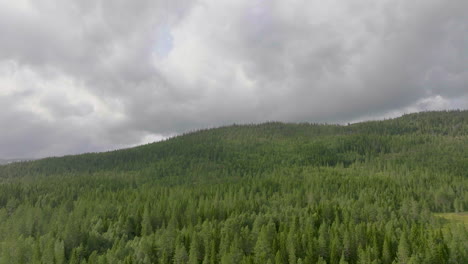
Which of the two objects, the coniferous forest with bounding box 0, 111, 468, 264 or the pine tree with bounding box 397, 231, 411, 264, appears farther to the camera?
the coniferous forest with bounding box 0, 111, 468, 264

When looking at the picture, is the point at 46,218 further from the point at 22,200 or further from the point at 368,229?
the point at 368,229

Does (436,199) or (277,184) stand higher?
(277,184)

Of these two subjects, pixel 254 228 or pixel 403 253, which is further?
pixel 254 228

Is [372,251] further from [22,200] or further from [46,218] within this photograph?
[22,200]

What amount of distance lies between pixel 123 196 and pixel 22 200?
241 feet

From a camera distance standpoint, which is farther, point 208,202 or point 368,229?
point 208,202

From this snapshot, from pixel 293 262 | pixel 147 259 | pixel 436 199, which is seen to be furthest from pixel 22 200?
pixel 436 199

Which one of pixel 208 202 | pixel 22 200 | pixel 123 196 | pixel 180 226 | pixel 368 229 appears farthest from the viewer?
pixel 22 200

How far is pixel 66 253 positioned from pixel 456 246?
134 metres

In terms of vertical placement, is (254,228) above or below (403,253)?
above

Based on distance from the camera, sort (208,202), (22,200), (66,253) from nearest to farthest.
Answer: (66,253), (208,202), (22,200)

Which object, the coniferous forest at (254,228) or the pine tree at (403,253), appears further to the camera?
the coniferous forest at (254,228)

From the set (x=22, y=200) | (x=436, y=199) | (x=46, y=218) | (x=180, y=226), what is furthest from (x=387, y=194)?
(x=22, y=200)

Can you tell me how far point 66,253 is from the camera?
109m
